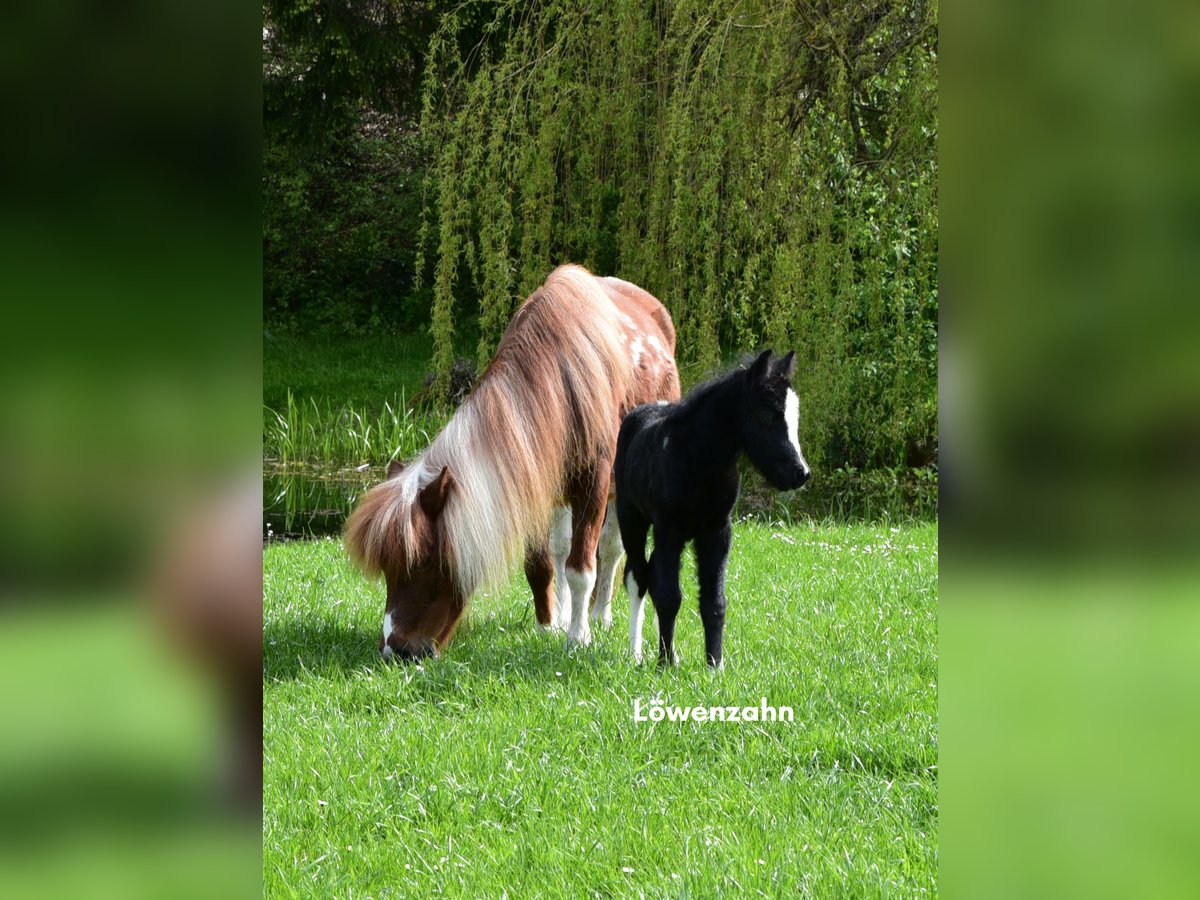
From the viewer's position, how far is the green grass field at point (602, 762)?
1674 millimetres

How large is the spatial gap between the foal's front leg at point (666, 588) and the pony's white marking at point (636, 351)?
2.96 feet

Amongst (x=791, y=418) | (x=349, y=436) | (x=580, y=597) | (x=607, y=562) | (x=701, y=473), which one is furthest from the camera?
(x=349, y=436)

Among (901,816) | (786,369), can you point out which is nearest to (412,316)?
(786,369)

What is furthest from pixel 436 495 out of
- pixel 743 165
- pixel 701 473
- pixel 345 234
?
pixel 345 234

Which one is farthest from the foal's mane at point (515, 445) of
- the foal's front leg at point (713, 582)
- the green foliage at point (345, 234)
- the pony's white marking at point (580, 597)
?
the green foliage at point (345, 234)

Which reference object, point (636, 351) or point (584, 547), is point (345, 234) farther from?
point (584, 547)

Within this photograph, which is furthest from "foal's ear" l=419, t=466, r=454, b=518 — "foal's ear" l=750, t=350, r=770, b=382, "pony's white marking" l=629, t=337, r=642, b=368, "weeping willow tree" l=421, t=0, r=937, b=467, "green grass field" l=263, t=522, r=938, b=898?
"weeping willow tree" l=421, t=0, r=937, b=467

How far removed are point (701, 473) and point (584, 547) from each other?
660 millimetres

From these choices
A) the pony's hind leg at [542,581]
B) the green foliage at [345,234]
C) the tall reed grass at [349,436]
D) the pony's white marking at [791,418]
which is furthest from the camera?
the green foliage at [345,234]

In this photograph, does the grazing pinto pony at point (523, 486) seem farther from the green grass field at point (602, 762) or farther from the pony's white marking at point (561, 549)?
the green grass field at point (602, 762)

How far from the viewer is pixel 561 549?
338 centimetres

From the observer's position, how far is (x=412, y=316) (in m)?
10.1
